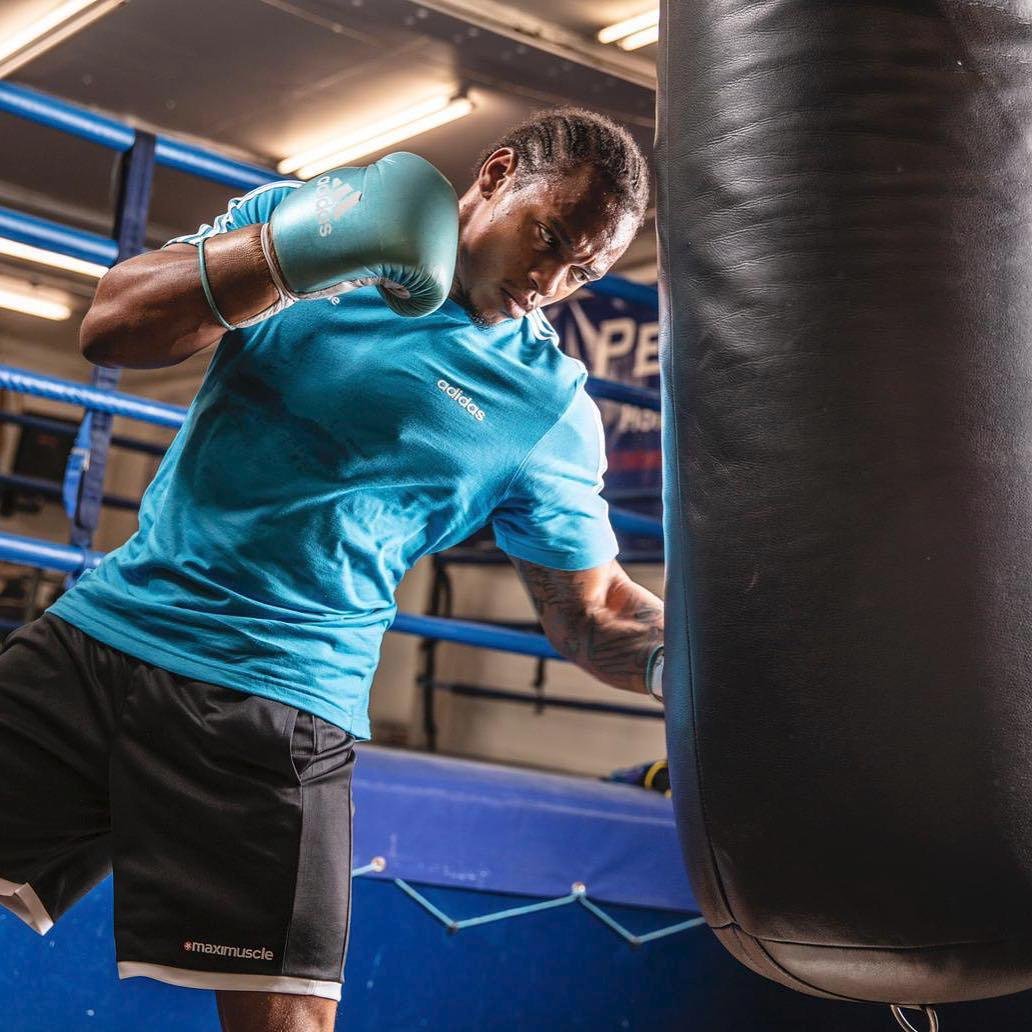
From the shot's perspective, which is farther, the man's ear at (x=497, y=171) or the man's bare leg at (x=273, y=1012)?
the man's ear at (x=497, y=171)

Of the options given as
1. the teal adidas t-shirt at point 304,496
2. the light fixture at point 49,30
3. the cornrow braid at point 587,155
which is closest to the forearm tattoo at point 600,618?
the teal adidas t-shirt at point 304,496

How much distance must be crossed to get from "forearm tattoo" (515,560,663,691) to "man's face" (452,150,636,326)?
0.38 metres

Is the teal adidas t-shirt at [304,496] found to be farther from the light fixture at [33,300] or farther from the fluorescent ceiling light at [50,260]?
the light fixture at [33,300]

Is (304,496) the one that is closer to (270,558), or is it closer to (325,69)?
(270,558)

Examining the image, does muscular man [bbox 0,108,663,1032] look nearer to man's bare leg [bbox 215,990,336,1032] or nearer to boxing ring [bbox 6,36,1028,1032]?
man's bare leg [bbox 215,990,336,1032]

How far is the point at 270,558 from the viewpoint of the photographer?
1.35 meters

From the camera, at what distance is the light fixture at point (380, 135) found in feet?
17.6


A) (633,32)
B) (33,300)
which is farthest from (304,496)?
(33,300)

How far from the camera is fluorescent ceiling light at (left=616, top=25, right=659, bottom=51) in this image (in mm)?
4590

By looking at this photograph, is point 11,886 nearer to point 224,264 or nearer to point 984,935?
point 224,264

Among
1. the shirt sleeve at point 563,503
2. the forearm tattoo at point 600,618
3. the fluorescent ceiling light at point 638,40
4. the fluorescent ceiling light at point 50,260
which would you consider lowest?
the forearm tattoo at point 600,618

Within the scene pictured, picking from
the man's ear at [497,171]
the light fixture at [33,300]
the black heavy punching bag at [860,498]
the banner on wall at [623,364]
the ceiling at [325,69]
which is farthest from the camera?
the light fixture at [33,300]

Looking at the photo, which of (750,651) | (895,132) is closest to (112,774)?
(750,651)

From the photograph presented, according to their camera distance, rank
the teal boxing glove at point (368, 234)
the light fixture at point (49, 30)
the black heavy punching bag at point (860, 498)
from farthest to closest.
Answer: the light fixture at point (49, 30) → the teal boxing glove at point (368, 234) → the black heavy punching bag at point (860, 498)
